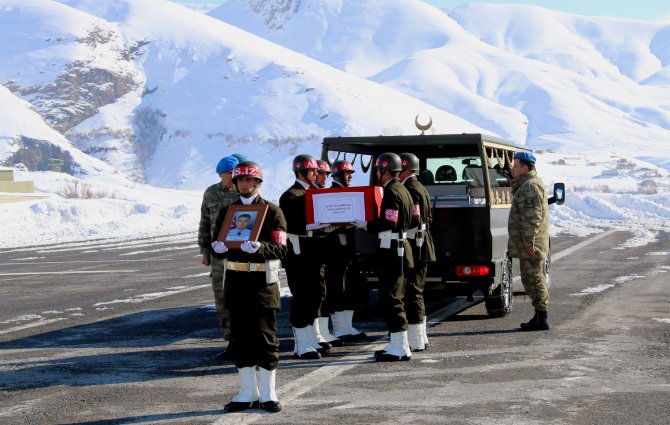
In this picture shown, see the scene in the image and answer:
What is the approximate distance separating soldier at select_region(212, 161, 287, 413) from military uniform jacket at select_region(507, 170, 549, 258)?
4.95 m

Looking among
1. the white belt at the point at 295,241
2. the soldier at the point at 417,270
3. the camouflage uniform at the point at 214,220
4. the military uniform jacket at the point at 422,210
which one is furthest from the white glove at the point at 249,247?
the military uniform jacket at the point at 422,210

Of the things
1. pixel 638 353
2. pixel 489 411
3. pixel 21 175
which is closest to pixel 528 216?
pixel 638 353

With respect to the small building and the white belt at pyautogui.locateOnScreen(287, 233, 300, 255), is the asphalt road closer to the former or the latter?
the white belt at pyautogui.locateOnScreen(287, 233, 300, 255)

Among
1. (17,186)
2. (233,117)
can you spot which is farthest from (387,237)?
(233,117)

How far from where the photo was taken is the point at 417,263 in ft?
34.1

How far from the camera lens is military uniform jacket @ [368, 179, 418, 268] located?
994 cm

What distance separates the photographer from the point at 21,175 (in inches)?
3093

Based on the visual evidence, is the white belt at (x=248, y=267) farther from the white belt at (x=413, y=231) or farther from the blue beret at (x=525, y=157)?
the blue beret at (x=525, y=157)

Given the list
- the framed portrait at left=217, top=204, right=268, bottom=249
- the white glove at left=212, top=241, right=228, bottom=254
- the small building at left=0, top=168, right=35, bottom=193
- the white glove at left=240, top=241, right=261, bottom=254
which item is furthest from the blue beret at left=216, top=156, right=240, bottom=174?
the small building at left=0, top=168, right=35, bottom=193

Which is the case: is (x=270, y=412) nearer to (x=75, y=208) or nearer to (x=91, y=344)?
(x=91, y=344)

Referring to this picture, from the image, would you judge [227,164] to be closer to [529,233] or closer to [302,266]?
[302,266]

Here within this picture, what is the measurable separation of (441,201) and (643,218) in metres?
31.6

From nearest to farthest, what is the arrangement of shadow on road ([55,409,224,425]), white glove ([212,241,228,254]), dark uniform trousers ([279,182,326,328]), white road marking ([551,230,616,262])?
shadow on road ([55,409,224,425])
white glove ([212,241,228,254])
dark uniform trousers ([279,182,326,328])
white road marking ([551,230,616,262])

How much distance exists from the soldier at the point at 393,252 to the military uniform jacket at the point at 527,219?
2365 millimetres
